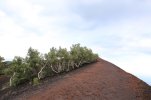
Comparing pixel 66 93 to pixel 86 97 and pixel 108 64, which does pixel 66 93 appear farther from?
pixel 108 64

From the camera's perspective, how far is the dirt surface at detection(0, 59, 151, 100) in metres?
33.9

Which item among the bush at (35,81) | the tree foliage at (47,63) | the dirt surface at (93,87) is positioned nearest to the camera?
the dirt surface at (93,87)

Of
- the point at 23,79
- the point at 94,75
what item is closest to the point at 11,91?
the point at 23,79

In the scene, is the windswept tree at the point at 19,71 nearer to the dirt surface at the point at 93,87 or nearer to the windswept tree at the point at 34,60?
the windswept tree at the point at 34,60

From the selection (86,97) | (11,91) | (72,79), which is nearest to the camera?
(86,97)

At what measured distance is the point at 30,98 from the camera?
34.6 meters

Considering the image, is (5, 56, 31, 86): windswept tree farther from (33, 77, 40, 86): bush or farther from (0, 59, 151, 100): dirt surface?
(0, 59, 151, 100): dirt surface

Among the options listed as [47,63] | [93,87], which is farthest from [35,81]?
[93,87]

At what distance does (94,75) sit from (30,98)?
24.7 feet

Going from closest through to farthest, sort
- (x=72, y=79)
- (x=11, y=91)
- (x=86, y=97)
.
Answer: (x=86, y=97)
(x=72, y=79)
(x=11, y=91)

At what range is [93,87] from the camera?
3550cm

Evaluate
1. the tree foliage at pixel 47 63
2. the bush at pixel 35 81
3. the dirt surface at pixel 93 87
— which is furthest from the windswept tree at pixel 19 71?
the dirt surface at pixel 93 87

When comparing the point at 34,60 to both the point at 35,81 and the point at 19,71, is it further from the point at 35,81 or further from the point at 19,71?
the point at 35,81

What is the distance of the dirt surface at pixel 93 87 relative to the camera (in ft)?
111
